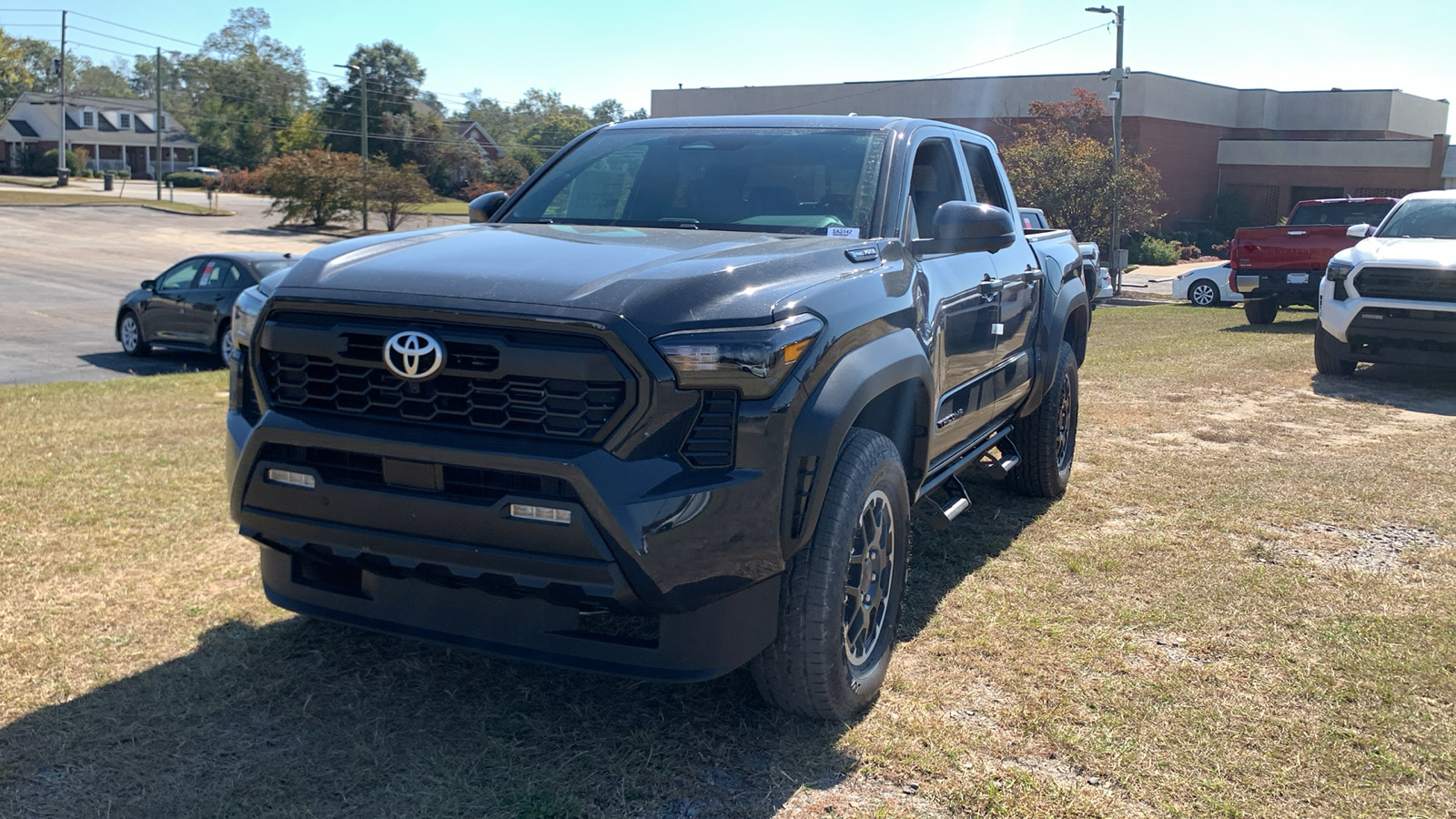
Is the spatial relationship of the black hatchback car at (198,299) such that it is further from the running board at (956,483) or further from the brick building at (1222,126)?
the brick building at (1222,126)

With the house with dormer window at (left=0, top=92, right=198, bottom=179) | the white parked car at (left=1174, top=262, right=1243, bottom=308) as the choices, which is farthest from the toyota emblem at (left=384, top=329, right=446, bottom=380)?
the house with dormer window at (left=0, top=92, right=198, bottom=179)

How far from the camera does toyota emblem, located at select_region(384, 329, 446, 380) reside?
3193 millimetres

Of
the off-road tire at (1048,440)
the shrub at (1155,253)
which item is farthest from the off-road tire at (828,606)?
the shrub at (1155,253)

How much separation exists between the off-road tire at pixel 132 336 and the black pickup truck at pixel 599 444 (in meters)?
12.9

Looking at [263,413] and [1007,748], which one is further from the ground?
[263,413]

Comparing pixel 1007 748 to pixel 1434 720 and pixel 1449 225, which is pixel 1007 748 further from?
pixel 1449 225


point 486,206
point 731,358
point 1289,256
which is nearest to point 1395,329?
point 1289,256

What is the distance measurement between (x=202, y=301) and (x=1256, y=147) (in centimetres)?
5132

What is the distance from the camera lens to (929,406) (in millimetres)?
4277

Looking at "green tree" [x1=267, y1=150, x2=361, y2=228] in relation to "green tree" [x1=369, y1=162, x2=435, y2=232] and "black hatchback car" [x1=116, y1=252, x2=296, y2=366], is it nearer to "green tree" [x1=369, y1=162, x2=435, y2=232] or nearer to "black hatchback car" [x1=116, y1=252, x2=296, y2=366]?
"green tree" [x1=369, y1=162, x2=435, y2=232]

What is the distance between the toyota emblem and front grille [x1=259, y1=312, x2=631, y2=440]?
0.03m

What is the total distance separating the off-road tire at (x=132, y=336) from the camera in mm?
15289

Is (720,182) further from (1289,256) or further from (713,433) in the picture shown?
(1289,256)

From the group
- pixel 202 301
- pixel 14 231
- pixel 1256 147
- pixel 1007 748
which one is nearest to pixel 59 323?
pixel 202 301
